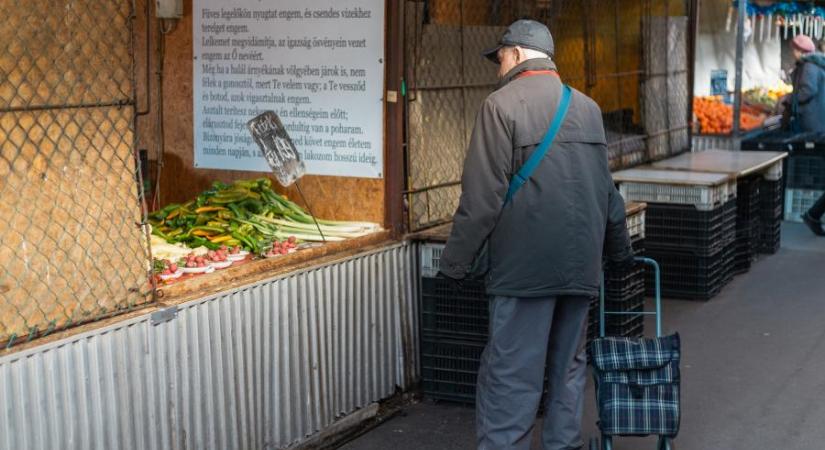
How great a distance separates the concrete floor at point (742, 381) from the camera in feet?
20.7

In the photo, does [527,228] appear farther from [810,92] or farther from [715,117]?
[715,117]

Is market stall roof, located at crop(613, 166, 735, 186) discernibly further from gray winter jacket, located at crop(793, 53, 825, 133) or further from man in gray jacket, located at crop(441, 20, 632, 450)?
gray winter jacket, located at crop(793, 53, 825, 133)

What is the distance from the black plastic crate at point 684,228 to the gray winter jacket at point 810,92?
497cm

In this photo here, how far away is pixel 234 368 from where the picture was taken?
18.4 feet

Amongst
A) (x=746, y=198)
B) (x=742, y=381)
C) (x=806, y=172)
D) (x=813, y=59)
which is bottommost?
(x=742, y=381)

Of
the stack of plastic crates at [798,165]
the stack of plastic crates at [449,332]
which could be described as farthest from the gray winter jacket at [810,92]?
the stack of plastic crates at [449,332]

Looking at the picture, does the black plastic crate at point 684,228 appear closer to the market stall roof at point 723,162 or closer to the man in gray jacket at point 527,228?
the market stall roof at point 723,162

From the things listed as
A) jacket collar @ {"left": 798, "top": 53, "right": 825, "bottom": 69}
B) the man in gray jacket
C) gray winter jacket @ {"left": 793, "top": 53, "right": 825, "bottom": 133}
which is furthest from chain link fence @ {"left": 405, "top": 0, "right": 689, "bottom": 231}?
jacket collar @ {"left": 798, "top": 53, "right": 825, "bottom": 69}

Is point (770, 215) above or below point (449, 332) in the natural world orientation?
above

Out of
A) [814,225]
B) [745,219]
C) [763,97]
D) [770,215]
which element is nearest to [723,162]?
[745,219]

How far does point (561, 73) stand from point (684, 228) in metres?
1.69

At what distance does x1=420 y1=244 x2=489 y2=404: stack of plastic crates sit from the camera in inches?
266

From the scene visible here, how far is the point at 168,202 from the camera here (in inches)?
303

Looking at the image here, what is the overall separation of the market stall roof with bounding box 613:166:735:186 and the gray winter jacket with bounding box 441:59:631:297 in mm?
4294
